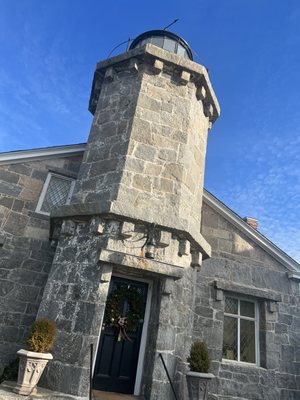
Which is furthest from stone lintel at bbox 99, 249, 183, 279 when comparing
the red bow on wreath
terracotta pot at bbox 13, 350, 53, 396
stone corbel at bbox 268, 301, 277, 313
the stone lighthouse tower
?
stone corbel at bbox 268, 301, 277, 313

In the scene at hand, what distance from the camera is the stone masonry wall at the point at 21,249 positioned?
6529 millimetres

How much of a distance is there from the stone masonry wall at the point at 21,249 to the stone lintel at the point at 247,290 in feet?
13.3

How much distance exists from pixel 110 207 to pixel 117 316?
1943 millimetres

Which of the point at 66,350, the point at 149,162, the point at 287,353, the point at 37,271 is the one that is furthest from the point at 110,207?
the point at 287,353

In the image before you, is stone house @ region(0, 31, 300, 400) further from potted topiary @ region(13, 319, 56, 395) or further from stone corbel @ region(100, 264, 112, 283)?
potted topiary @ region(13, 319, 56, 395)

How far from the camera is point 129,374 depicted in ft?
18.3

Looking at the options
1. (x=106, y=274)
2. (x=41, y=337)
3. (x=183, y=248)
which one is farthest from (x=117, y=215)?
(x=41, y=337)

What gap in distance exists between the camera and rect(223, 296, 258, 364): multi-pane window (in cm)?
758

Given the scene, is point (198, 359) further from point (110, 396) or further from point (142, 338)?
point (110, 396)

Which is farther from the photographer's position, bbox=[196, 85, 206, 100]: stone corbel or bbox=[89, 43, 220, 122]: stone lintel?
bbox=[196, 85, 206, 100]: stone corbel

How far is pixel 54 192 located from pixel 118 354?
406cm

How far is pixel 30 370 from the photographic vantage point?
14.7ft

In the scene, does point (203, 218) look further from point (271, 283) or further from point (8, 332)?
point (8, 332)

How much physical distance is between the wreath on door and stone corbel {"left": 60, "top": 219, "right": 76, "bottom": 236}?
1.31 metres
